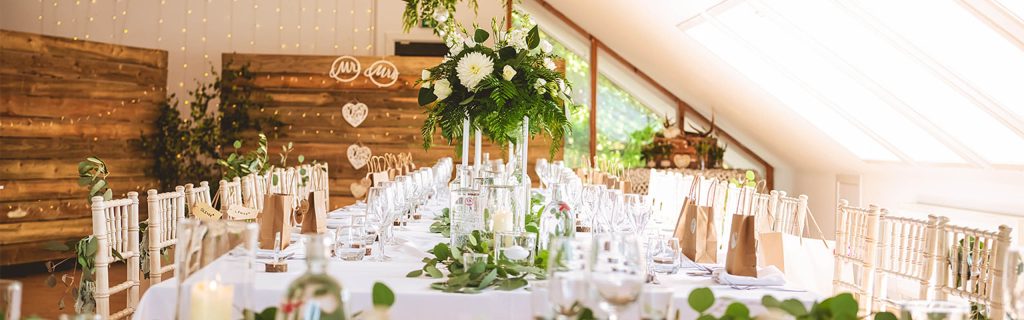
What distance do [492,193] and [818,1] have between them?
12.4 ft

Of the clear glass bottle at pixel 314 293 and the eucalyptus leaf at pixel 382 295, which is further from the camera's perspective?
the eucalyptus leaf at pixel 382 295

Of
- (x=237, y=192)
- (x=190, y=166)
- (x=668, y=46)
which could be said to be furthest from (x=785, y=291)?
(x=190, y=166)

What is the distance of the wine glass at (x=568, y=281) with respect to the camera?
1.21m

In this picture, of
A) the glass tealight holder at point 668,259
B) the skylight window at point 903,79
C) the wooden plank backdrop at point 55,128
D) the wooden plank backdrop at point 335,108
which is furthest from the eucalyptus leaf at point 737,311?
the wooden plank backdrop at point 335,108

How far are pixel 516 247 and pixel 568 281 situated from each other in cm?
119

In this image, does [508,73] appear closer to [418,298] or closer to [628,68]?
[418,298]

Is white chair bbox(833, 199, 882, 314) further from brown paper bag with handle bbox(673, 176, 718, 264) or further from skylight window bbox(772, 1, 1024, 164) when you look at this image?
skylight window bbox(772, 1, 1024, 164)

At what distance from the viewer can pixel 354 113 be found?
816 cm

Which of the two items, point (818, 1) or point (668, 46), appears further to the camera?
point (668, 46)

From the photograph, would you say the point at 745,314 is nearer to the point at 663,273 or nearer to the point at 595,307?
the point at 595,307

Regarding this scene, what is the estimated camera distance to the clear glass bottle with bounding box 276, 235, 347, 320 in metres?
1.15

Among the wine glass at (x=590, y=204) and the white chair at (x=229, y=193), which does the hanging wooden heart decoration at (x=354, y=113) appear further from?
the wine glass at (x=590, y=204)

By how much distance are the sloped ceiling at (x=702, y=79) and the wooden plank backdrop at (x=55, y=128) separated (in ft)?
12.7

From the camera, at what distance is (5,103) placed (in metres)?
6.11
